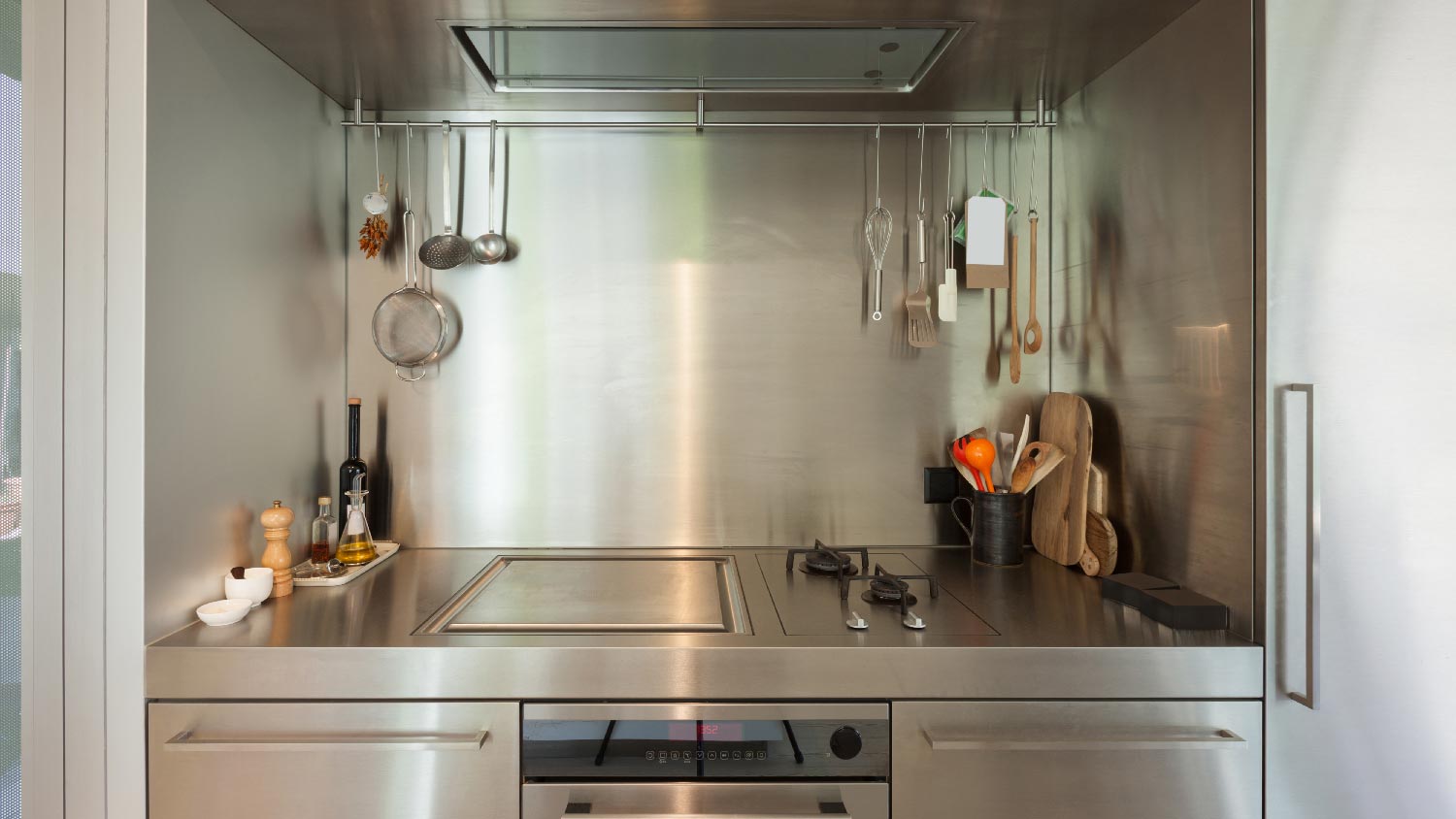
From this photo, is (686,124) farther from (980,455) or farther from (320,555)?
(320,555)

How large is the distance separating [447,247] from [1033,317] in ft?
4.10

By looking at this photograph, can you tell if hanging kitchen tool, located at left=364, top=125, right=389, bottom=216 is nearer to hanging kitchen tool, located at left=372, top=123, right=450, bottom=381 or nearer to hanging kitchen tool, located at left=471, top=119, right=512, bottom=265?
hanging kitchen tool, located at left=372, top=123, right=450, bottom=381

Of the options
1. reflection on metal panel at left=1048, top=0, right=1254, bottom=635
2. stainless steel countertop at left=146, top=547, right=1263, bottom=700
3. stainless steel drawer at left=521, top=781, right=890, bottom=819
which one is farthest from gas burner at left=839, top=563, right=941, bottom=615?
reflection on metal panel at left=1048, top=0, right=1254, bottom=635

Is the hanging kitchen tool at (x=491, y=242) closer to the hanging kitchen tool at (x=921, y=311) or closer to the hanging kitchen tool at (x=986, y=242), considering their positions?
the hanging kitchen tool at (x=921, y=311)

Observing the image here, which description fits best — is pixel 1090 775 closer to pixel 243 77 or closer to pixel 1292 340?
pixel 1292 340

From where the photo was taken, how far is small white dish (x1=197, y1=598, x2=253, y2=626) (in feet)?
3.61

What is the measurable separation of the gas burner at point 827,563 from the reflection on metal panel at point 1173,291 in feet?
1.61

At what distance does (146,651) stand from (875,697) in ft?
3.25

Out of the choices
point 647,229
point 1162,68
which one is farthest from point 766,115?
point 1162,68

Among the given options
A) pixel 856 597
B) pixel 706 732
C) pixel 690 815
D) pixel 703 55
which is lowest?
pixel 690 815

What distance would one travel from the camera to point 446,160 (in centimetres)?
159

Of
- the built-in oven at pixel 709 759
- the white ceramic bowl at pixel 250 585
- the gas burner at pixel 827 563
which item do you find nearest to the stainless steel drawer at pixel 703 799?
the built-in oven at pixel 709 759

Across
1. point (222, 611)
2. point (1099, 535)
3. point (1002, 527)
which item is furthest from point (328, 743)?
point (1099, 535)

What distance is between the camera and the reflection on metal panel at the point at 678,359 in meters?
Answer: 1.63
